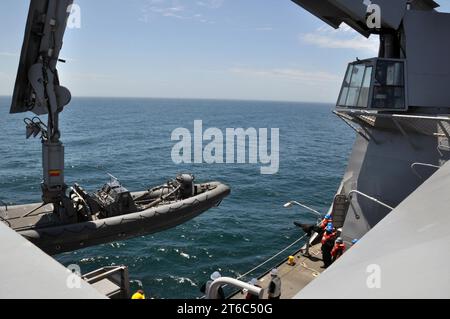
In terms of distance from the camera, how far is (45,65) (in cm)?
1467

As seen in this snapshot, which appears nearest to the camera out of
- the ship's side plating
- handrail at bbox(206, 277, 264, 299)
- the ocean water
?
handrail at bbox(206, 277, 264, 299)

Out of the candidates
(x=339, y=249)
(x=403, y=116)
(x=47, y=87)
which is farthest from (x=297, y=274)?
(x=47, y=87)

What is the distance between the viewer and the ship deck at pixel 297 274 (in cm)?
1066

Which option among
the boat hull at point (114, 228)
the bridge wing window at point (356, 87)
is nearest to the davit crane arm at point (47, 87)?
the boat hull at point (114, 228)

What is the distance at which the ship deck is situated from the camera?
10.7 metres

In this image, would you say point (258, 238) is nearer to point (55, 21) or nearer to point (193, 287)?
point (193, 287)

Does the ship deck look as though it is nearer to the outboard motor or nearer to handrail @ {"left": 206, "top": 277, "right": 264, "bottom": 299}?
handrail @ {"left": 206, "top": 277, "right": 264, "bottom": 299}

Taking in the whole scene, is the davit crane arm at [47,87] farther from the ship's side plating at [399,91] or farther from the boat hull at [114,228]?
the ship's side plating at [399,91]

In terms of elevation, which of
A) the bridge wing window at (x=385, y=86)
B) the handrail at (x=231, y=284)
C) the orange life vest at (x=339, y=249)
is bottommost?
the orange life vest at (x=339, y=249)

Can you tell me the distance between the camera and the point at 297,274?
38.7ft

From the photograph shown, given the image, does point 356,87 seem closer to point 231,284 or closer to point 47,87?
point 231,284

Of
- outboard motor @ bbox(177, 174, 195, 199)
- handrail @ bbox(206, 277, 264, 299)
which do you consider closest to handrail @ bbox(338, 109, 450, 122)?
handrail @ bbox(206, 277, 264, 299)
